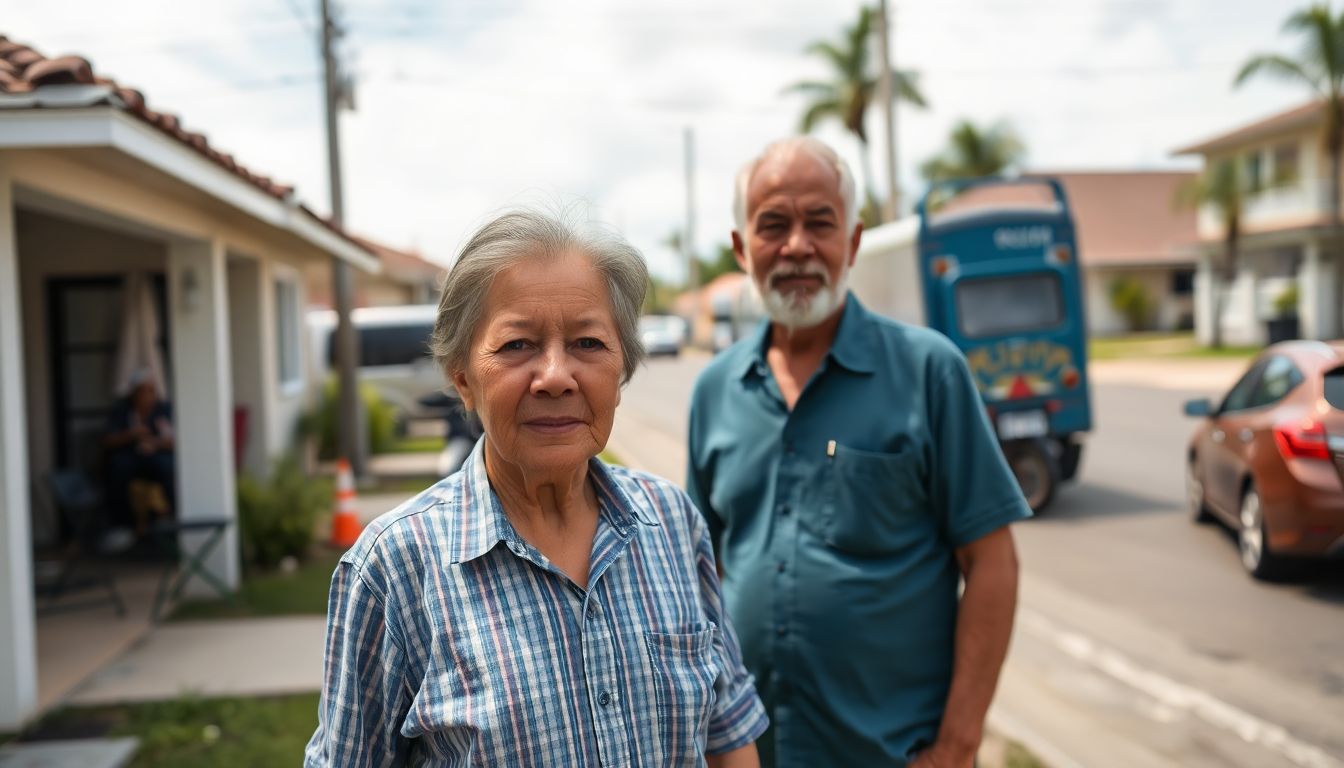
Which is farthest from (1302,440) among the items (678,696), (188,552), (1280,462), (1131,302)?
(1131,302)

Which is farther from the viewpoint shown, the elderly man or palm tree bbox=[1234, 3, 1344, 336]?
palm tree bbox=[1234, 3, 1344, 336]

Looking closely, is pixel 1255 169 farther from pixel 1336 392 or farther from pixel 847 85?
pixel 1336 392

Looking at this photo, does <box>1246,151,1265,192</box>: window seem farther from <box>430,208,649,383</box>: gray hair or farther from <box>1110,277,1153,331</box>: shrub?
<box>430,208,649,383</box>: gray hair

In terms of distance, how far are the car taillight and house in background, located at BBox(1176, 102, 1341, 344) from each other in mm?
25943

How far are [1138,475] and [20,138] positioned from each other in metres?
10.9

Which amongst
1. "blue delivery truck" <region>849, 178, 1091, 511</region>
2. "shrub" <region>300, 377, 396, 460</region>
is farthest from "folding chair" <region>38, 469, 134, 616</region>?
"blue delivery truck" <region>849, 178, 1091, 511</region>

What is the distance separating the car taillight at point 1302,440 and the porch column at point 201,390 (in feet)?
23.9

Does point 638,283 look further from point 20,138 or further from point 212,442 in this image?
point 212,442

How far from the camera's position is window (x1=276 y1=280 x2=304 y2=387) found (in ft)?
43.0

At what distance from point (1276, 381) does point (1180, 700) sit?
142 inches

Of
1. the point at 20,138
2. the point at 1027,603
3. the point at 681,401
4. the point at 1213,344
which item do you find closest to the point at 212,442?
the point at 20,138

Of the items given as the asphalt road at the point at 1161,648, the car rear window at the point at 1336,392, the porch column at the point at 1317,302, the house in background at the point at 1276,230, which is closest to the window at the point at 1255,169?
the house in background at the point at 1276,230

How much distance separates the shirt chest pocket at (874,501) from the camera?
92.5 inches

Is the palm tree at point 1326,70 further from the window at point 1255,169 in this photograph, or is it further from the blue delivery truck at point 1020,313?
the blue delivery truck at point 1020,313
